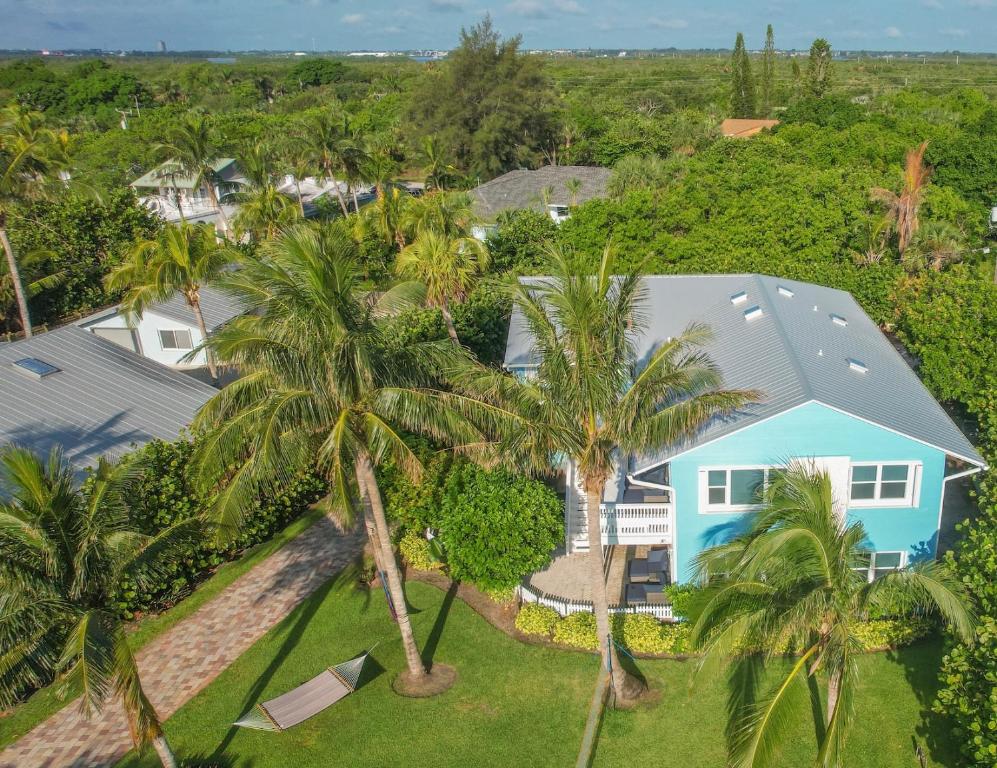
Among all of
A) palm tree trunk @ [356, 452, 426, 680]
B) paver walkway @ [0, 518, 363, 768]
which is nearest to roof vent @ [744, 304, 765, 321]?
palm tree trunk @ [356, 452, 426, 680]

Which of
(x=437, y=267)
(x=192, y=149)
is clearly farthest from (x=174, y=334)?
(x=192, y=149)

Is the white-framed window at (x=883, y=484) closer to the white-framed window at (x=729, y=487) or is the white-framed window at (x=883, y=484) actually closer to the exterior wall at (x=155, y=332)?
the white-framed window at (x=729, y=487)

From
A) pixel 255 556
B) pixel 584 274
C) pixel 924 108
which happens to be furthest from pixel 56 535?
pixel 924 108

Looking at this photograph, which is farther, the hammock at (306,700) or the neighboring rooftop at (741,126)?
the neighboring rooftop at (741,126)

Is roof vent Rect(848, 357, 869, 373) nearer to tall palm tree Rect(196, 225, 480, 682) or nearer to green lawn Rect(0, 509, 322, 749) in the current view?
tall palm tree Rect(196, 225, 480, 682)

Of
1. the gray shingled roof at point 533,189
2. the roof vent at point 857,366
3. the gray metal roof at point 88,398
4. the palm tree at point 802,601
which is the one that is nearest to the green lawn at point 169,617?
the gray metal roof at point 88,398

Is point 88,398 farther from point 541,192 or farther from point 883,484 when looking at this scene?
point 541,192
